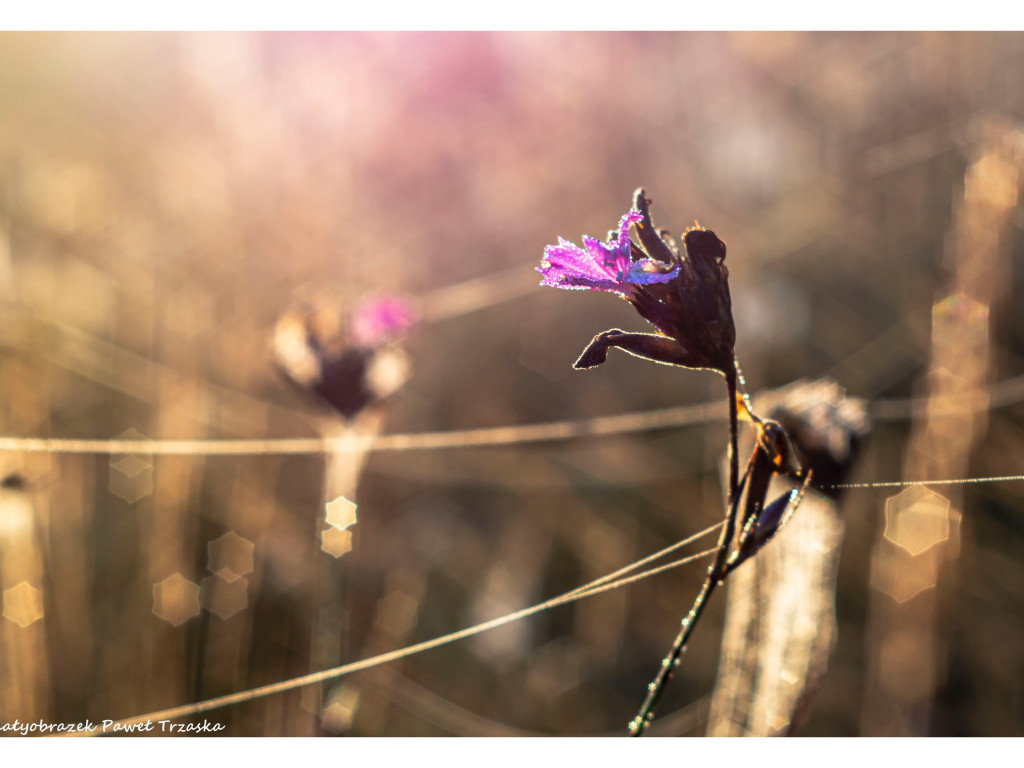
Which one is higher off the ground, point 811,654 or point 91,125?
point 91,125

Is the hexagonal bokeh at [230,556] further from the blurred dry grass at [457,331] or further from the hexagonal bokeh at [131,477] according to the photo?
the hexagonal bokeh at [131,477]

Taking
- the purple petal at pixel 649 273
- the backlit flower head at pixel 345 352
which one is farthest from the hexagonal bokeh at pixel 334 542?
the purple petal at pixel 649 273

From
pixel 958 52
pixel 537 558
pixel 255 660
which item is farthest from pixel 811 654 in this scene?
pixel 958 52

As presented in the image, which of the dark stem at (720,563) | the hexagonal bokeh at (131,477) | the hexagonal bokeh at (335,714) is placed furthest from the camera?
the hexagonal bokeh at (131,477)

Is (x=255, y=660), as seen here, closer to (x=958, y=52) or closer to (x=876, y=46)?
(x=958, y=52)


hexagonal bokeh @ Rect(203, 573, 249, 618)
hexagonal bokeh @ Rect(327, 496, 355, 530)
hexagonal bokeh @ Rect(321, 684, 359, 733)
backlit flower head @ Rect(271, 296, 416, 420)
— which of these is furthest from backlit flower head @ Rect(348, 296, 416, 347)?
hexagonal bokeh @ Rect(203, 573, 249, 618)

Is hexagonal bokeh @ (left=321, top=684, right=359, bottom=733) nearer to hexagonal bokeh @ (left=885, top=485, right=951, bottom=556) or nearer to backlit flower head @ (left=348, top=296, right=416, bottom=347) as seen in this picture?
backlit flower head @ (left=348, top=296, right=416, bottom=347)

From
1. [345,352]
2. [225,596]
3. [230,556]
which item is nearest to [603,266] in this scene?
[345,352]
